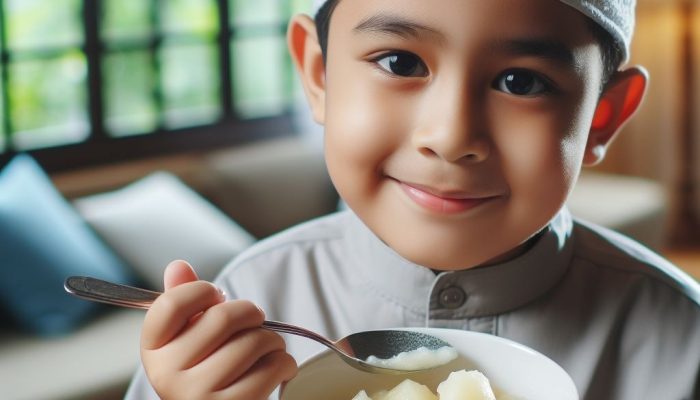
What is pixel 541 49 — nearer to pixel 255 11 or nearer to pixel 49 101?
pixel 49 101

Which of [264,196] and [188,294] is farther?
[264,196]

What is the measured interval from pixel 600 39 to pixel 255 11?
122 inches

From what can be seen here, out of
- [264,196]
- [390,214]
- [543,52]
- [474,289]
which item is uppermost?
[543,52]

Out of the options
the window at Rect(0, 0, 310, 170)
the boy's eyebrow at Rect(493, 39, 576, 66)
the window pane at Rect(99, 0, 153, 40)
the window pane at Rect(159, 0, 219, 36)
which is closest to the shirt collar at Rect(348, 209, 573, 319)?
the boy's eyebrow at Rect(493, 39, 576, 66)

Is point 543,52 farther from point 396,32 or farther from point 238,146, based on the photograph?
point 238,146

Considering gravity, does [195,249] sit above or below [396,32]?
below

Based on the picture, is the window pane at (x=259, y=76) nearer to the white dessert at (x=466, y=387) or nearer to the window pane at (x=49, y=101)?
the window pane at (x=49, y=101)

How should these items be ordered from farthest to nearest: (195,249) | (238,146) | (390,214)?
(238,146)
(195,249)
(390,214)

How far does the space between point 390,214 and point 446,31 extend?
0.16 meters

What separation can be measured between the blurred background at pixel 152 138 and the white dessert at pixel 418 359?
1718 millimetres

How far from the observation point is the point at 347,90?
0.81 m

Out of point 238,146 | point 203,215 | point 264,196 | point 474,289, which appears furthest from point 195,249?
point 474,289

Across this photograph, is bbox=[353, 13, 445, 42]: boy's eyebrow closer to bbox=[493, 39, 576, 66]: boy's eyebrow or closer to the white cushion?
bbox=[493, 39, 576, 66]: boy's eyebrow

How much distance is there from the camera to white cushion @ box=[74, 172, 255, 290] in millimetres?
2807
